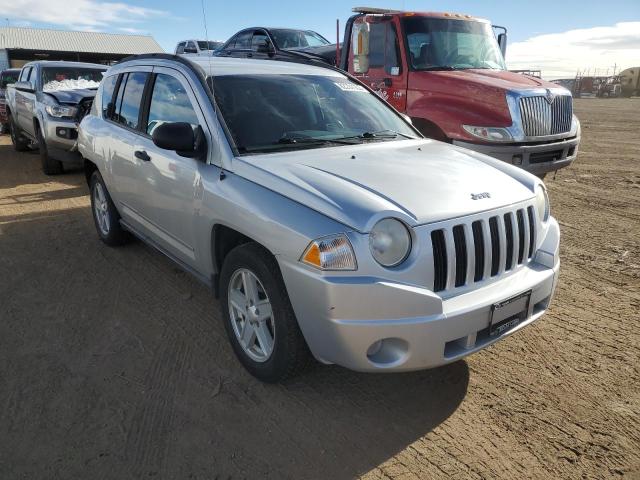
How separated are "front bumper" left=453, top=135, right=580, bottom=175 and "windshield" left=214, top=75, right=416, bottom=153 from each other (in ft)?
7.23

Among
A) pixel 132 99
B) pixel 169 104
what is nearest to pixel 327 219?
pixel 169 104

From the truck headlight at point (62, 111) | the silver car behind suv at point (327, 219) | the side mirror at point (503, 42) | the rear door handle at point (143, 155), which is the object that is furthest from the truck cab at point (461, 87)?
the truck headlight at point (62, 111)

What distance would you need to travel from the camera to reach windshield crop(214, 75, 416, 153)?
3316 millimetres

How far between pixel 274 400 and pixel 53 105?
7.75m

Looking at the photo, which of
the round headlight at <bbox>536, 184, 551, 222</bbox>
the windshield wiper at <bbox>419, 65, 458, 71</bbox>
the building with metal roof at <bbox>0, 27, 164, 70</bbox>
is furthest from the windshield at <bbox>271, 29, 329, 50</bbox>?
the building with metal roof at <bbox>0, 27, 164, 70</bbox>

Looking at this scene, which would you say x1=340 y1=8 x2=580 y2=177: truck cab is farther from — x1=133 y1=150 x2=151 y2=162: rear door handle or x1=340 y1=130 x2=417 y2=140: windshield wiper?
x1=133 y1=150 x2=151 y2=162: rear door handle

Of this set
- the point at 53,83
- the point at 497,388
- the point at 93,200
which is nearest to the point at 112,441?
the point at 497,388

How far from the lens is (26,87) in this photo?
984 cm

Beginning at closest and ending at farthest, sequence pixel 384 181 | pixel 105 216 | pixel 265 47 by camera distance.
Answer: pixel 384 181
pixel 105 216
pixel 265 47

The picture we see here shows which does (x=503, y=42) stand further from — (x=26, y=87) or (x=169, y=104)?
(x=26, y=87)

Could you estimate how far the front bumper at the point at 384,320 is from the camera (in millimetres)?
2352

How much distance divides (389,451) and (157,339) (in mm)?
1863

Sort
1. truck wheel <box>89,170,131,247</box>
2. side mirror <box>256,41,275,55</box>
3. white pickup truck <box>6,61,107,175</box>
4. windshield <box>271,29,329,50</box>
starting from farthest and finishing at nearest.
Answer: windshield <box>271,29,329,50</box> → side mirror <box>256,41,275,55</box> → white pickup truck <box>6,61,107,175</box> → truck wheel <box>89,170,131,247</box>

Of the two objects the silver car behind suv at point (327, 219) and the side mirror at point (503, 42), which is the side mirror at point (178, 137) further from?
the side mirror at point (503, 42)
